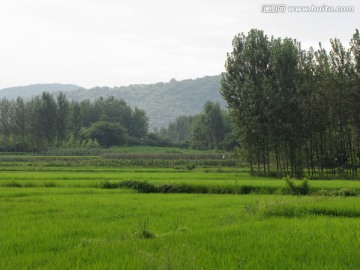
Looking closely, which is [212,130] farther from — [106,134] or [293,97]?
[293,97]

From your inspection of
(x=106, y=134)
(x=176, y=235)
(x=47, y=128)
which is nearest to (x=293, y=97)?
(x=176, y=235)

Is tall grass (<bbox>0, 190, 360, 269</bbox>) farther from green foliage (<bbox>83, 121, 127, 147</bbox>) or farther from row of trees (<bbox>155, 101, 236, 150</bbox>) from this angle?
green foliage (<bbox>83, 121, 127, 147</bbox>)

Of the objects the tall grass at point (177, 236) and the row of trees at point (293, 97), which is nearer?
the tall grass at point (177, 236)

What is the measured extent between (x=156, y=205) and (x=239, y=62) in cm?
2942

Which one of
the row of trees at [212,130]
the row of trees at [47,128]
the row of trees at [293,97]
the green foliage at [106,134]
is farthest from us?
the green foliage at [106,134]

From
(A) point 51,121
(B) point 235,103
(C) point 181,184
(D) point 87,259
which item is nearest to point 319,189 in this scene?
(C) point 181,184

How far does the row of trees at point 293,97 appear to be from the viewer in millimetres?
37250

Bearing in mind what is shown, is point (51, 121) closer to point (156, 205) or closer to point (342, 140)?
point (342, 140)

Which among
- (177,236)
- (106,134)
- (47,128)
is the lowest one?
(177,236)

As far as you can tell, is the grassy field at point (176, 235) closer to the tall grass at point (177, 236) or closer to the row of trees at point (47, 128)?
the tall grass at point (177, 236)

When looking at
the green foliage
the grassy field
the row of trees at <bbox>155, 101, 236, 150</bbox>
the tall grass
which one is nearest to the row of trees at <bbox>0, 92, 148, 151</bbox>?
the green foliage

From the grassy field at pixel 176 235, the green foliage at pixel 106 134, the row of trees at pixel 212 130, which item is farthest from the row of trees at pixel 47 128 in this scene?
the grassy field at pixel 176 235

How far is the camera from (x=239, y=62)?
139ft

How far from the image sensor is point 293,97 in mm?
37844
